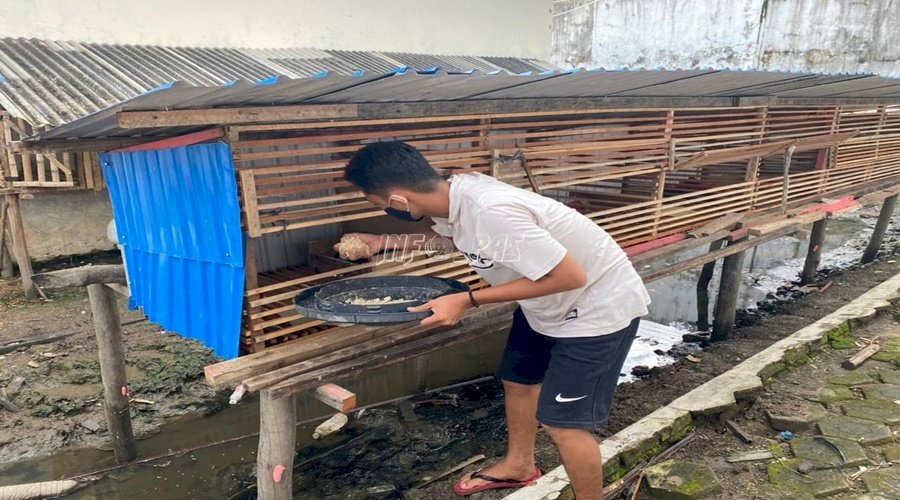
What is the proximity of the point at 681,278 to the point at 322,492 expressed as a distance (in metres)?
9.39

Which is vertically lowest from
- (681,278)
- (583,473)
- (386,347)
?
(681,278)

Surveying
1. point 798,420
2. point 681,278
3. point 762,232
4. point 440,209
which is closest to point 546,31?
point 681,278

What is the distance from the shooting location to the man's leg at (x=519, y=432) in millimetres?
3486

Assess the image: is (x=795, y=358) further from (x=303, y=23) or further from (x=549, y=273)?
(x=303, y=23)

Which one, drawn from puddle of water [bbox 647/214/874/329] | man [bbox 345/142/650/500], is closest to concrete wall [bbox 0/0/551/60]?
puddle of water [bbox 647/214/874/329]

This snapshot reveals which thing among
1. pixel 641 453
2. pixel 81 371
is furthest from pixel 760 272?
pixel 81 371

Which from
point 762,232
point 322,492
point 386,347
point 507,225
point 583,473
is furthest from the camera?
point 762,232

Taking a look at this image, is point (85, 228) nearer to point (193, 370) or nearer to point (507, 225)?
point (193, 370)

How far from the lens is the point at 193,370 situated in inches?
268

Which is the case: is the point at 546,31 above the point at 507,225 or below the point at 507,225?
above

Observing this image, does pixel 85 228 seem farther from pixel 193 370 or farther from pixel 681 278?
pixel 681 278

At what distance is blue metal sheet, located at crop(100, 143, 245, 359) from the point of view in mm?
3324

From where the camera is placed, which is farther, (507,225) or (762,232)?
(762,232)

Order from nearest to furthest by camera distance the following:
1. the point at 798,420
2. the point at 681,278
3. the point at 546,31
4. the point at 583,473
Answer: the point at 583,473, the point at 798,420, the point at 681,278, the point at 546,31
